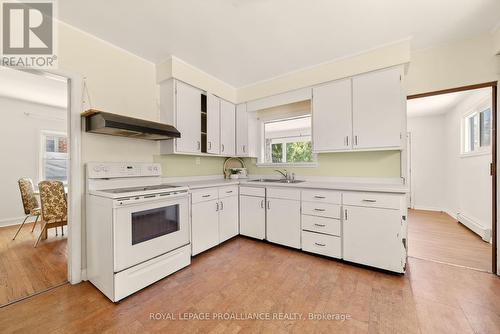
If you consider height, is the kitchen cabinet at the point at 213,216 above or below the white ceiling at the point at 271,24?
below

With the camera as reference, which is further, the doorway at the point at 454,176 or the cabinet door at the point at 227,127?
the cabinet door at the point at 227,127

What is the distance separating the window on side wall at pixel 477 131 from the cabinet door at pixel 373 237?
256 cm

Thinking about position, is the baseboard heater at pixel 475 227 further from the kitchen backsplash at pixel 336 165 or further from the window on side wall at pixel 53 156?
the window on side wall at pixel 53 156

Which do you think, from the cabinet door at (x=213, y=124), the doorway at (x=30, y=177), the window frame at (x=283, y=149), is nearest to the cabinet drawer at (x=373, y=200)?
the window frame at (x=283, y=149)

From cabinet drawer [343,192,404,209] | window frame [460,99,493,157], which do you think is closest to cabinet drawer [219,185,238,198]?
cabinet drawer [343,192,404,209]

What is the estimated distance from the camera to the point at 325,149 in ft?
8.98

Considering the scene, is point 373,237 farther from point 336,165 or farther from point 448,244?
point 448,244

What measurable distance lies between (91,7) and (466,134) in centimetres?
614

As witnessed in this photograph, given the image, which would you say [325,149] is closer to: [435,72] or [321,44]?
[321,44]

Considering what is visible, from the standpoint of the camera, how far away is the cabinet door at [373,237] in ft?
6.66

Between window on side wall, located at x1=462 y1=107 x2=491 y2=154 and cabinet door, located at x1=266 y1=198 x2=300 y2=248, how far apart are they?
3.20 metres

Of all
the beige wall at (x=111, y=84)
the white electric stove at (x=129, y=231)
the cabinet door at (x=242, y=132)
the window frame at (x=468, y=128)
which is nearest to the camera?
the white electric stove at (x=129, y=231)

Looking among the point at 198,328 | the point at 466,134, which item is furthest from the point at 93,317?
the point at 466,134

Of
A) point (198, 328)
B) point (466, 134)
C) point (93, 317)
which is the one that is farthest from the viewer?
point (466, 134)
